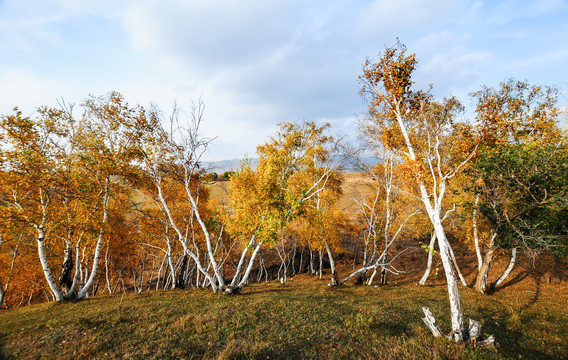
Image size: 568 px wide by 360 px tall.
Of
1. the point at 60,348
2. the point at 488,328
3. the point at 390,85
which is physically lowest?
the point at 488,328

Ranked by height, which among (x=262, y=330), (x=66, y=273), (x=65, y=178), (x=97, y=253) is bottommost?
(x=262, y=330)

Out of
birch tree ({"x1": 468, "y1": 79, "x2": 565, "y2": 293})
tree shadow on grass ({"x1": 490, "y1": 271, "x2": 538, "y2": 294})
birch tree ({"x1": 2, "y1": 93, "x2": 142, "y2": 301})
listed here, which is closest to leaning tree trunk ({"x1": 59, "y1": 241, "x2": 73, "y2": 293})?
birch tree ({"x1": 2, "y1": 93, "x2": 142, "y2": 301})

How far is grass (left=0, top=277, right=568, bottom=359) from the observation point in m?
7.73

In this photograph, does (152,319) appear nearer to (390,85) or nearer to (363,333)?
(363,333)

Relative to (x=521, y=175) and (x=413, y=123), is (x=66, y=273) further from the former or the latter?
(x=521, y=175)

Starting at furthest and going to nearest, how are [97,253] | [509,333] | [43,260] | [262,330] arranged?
[97,253], [43,260], [509,333], [262,330]

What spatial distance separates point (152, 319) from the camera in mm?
10719

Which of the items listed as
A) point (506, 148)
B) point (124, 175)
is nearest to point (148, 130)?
point (124, 175)

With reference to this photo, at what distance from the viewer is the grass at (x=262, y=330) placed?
7.73 metres

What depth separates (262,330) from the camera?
9.55 m

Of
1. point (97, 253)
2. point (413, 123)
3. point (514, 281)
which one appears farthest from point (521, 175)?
point (97, 253)

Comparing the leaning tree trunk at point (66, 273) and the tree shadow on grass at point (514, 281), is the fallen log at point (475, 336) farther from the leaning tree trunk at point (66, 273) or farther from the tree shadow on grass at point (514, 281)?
the leaning tree trunk at point (66, 273)

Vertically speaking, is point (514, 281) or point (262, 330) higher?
point (262, 330)

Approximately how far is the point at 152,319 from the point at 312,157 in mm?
17094
